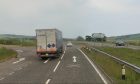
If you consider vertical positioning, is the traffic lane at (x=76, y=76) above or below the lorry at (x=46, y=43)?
below

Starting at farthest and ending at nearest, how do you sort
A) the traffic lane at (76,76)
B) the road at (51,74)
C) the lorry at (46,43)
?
the lorry at (46,43) < the road at (51,74) < the traffic lane at (76,76)

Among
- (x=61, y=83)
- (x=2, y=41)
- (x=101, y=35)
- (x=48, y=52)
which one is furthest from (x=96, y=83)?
(x=2, y=41)

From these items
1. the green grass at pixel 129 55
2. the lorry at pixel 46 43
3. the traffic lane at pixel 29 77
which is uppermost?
the lorry at pixel 46 43

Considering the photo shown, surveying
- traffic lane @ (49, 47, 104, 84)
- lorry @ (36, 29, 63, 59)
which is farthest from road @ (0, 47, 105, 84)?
lorry @ (36, 29, 63, 59)

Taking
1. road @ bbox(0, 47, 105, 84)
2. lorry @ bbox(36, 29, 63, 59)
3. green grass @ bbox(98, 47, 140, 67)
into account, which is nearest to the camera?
road @ bbox(0, 47, 105, 84)

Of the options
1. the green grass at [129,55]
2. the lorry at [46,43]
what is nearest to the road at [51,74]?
the green grass at [129,55]

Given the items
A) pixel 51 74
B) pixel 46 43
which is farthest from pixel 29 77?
pixel 46 43

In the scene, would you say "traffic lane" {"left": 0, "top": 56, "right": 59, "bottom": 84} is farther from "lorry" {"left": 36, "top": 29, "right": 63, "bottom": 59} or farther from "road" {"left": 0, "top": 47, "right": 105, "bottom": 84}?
"lorry" {"left": 36, "top": 29, "right": 63, "bottom": 59}

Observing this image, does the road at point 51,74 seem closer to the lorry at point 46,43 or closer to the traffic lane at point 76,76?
the traffic lane at point 76,76

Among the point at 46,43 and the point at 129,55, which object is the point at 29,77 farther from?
the point at 129,55

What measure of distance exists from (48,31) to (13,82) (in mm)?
24353

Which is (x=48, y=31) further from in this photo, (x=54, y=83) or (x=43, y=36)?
(x=54, y=83)

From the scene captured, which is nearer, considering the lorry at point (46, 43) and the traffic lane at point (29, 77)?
the traffic lane at point (29, 77)

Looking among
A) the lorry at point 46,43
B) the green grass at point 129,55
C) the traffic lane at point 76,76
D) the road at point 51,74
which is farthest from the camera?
the lorry at point 46,43
